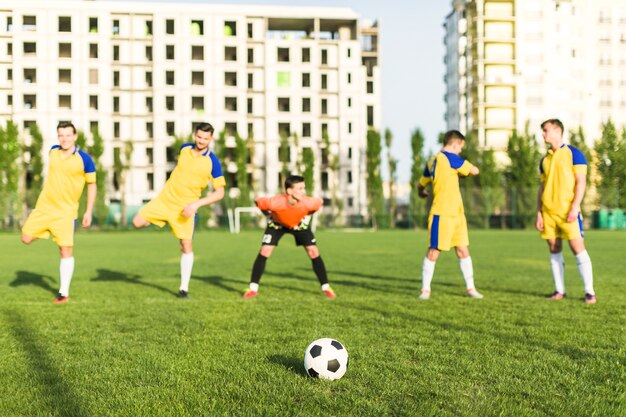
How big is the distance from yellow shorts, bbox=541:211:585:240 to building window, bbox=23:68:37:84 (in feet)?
218

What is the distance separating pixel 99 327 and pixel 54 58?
65.5 meters

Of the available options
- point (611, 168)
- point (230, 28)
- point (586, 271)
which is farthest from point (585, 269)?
point (230, 28)

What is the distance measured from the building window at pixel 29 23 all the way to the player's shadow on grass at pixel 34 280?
60597mm

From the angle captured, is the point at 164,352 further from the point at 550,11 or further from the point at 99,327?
the point at 550,11

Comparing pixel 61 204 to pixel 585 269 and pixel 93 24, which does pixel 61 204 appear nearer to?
pixel 585 269

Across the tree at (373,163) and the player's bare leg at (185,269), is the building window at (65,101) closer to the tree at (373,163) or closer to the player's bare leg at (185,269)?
the tree at (373,163)

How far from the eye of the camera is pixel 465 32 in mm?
73188

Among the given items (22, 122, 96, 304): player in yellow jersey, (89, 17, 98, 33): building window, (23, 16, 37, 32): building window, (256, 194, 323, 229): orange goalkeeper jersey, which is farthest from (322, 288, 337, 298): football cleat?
(23, 16, 37, 32): building window

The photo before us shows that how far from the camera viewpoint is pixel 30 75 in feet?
219

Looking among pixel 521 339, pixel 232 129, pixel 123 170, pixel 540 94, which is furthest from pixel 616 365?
pixel 540 94

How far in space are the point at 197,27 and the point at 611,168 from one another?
41.7m

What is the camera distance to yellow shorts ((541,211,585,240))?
8.31 meters

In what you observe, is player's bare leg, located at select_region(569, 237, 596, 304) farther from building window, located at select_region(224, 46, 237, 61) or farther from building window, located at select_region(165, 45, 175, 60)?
building window, located at select_region(224, 46, 237, 61)

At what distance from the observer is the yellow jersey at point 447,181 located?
8.59 meters
